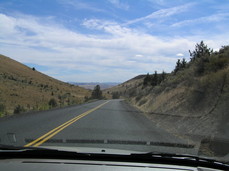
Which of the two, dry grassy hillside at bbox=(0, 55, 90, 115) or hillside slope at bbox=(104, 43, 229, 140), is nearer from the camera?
hillside slope at bbox=(104, 43, 229, 140)

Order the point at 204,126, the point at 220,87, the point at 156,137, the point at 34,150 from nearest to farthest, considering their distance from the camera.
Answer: the point at 34,150, the point at 156,137, the point at 204,126, the point at 220,87

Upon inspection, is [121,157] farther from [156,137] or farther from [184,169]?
[156,137]

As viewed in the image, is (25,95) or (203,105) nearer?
(203,105)

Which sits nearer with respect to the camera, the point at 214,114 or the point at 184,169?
the point at 184,169

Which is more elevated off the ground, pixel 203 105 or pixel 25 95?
pixel 25 95

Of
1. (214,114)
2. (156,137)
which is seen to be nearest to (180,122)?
(214,114)

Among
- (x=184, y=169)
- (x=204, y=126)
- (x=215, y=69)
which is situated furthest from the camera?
(x=215, y=69)

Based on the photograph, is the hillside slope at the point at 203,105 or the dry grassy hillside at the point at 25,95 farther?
the dry grassy hillside at the point at 25,95

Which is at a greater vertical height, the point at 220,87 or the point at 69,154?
the point at 220,87

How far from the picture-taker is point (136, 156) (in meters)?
4.48

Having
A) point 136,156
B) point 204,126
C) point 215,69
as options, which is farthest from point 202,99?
point 136,156

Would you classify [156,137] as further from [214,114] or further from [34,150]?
[34,150]

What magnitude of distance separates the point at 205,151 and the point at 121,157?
14.2ft

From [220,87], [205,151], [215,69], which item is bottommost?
[205,151]
